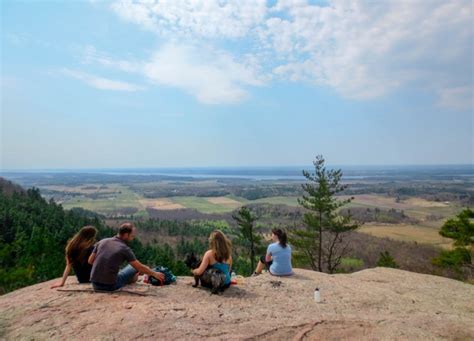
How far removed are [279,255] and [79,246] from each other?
5297 millimetres

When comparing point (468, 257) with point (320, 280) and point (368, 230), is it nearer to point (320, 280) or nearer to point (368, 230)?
point (320, 280)

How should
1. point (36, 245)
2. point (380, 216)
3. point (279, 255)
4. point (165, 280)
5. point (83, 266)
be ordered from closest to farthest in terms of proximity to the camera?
1. point (83, 266)
2. point (165, 280)
3. point (279, 255)
4. point (36, 245)
5. point (380, 216)

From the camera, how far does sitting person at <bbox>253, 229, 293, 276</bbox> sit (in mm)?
9258

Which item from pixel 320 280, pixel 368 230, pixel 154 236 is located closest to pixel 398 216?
pixel 368 230

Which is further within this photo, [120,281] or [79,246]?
[79,246]

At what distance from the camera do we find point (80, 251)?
24.3ft

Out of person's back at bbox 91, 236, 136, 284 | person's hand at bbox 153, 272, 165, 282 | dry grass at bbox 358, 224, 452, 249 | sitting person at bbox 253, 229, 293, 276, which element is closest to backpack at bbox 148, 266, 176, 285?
person's hand at bbox 153, 272, 165, 282

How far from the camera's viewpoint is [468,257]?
1991 cm

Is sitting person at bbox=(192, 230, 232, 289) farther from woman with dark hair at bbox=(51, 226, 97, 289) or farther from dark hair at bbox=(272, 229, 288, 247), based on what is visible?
woman with dark hair at bbox=(51, 226, 97, 289)

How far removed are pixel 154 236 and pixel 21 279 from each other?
53965 millimetres

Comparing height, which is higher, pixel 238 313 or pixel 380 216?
pixel 238 313

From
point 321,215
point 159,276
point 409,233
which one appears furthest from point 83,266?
point 409,233

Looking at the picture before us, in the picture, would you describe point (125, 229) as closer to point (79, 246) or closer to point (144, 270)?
point (144, 270)

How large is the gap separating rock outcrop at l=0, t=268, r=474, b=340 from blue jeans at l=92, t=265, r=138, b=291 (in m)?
0.18
